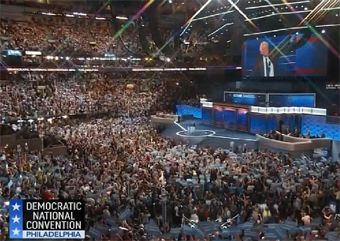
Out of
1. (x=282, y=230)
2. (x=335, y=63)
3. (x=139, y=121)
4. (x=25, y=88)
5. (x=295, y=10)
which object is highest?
(x=295, y=10)

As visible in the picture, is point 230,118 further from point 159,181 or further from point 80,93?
point 159,181

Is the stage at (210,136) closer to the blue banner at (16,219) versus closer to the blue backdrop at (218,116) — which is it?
the blue backdrop at (218,116)

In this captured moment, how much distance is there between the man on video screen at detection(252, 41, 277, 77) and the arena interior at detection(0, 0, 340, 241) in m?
0.04

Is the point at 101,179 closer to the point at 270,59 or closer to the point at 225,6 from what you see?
the point at 270,59

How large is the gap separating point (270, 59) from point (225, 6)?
2.62 metres

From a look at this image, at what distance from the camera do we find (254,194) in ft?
16.3

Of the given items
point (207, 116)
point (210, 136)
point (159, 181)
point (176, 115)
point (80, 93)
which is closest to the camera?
point (159, 181)

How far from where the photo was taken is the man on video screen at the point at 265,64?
1024 cm

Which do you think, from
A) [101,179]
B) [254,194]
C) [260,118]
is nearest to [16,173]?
[101,179]

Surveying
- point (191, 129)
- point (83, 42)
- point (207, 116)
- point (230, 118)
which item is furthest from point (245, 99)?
point (83, 42)

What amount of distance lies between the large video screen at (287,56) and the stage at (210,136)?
1984mm
